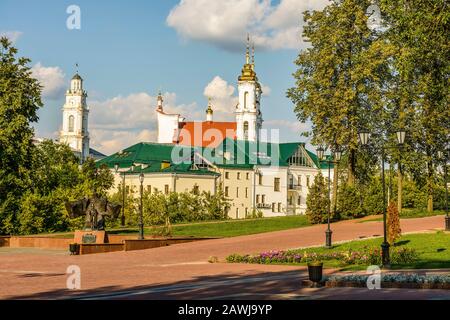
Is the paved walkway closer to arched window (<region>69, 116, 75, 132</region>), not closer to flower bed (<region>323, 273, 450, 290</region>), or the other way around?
flower bed (<region>323, 273, 450, 290</region>)

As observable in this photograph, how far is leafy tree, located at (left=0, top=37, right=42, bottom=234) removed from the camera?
47.9m

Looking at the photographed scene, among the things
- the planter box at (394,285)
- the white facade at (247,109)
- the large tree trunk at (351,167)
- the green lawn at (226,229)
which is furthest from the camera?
the white facade at (247,109)

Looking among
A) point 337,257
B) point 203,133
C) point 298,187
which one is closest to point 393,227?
point 337,257

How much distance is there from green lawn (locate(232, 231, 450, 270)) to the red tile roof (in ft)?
305

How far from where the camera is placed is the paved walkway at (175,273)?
57.3 feet

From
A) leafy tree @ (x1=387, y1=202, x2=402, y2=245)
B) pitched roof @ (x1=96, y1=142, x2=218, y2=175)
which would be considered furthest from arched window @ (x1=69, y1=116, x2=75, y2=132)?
leafy tree @ (x1=387, y1=202, x2=402, y2=245)

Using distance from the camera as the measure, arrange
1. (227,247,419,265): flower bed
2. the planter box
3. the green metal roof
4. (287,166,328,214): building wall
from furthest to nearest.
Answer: (287,166,328,214): building wall < the green metal roof < (227,247,419,265): flower bed < the planter box

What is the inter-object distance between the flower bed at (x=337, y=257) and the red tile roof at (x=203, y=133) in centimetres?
9688

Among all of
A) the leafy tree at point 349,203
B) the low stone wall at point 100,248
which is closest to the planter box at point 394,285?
the low stone wall at point 100,248

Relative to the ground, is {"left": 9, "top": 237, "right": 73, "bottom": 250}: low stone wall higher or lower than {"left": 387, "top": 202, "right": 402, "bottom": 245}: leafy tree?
lower

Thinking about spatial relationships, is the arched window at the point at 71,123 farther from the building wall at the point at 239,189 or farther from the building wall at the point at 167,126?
the building wall at the point at 239,189

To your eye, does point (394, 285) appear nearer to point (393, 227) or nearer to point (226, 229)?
point (393, 227)
